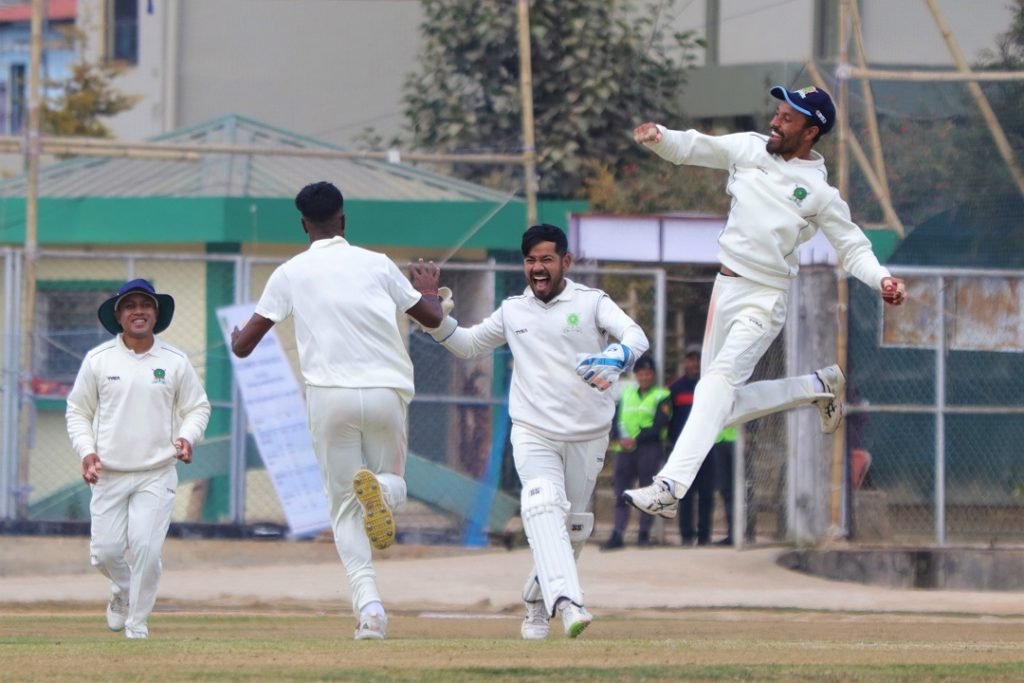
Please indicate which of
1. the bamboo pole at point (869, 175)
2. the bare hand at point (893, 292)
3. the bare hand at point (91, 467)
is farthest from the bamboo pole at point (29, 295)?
the bare hand at point (893, 292)

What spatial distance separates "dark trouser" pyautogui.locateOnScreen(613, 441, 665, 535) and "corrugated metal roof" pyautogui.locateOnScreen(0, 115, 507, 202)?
348cm

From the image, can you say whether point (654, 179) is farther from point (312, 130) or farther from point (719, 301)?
point (719, 301)

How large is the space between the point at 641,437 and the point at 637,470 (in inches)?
11.3

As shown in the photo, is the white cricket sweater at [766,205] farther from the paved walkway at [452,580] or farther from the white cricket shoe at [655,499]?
the paved walkway at [452,580]

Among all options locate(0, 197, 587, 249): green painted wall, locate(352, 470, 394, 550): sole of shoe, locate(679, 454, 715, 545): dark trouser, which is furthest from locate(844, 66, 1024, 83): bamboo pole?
locate(352, 470, 394, 550): sole of shoe

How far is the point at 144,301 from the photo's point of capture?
9.94 metres

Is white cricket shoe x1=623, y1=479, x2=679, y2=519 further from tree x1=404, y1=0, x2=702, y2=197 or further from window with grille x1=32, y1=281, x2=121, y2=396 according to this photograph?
tree x1=404, y1=0, x2=702, y2=197

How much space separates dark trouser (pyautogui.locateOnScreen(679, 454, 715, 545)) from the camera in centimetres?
1577

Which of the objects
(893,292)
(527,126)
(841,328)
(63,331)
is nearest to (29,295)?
(63,331)

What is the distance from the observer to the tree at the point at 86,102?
27266mm

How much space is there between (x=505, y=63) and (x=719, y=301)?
43.7 feet

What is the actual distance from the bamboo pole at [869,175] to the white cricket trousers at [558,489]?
6812mm

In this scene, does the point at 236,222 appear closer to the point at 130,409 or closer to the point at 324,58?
the point at 324,58

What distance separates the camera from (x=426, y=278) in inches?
364
